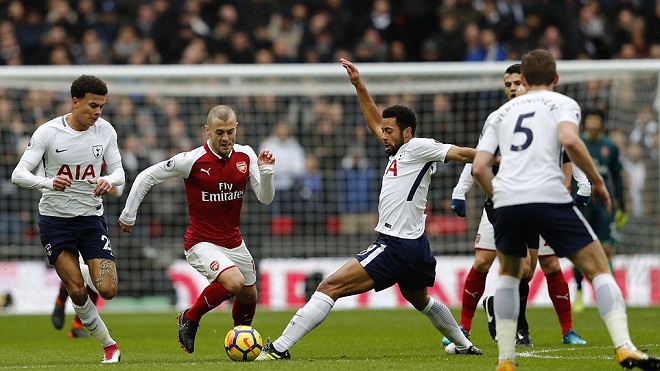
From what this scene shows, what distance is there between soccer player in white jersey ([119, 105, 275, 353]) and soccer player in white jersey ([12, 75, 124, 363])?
383 millimetres

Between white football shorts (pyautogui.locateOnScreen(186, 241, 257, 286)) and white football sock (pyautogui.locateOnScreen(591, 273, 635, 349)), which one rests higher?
white football sock (pyautogui.locateOnScreen(591, 273, 635, 349))

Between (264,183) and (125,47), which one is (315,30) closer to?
(125,47)

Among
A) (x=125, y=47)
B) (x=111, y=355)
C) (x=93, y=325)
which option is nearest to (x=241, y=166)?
(x=93, y=325)

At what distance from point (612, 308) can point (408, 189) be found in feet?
7.74

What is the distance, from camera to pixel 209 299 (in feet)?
30.6

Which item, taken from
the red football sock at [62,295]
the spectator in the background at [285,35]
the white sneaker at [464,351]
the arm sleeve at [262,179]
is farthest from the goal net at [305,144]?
the white sneaker at [464,351]

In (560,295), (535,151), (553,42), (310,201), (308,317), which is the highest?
(553,42)

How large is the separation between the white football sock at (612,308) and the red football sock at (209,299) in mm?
3452

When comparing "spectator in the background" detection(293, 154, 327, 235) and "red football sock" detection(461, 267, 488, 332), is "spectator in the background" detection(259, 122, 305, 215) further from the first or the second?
"red football sock" detection(461, 267, 488, 332)

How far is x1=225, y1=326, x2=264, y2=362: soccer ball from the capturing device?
8586mm

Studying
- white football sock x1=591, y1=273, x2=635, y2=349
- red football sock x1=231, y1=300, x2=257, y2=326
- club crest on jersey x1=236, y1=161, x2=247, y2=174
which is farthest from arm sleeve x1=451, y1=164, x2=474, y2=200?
white football sock x1=591, y1=273, x2=635, y2=349

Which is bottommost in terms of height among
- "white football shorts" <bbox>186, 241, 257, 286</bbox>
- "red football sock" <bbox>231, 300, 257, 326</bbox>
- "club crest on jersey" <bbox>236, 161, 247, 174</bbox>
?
"red football sock" <bbox>231, 300, 257, 326</bbox>

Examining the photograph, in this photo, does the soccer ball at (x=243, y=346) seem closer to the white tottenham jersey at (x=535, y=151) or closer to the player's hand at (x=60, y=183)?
the player's hand at (x=60, y=183)

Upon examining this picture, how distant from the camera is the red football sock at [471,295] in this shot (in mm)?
10234
